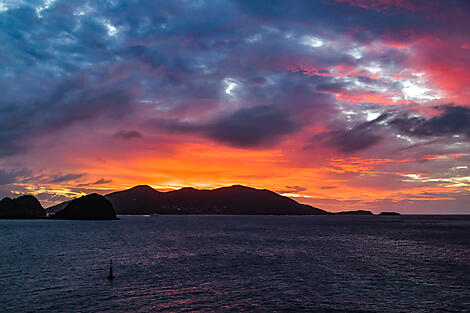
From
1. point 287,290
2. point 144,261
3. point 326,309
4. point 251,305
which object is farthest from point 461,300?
point 144,261

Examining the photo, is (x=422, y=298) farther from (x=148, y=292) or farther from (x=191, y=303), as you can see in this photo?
(x=148, y=292)

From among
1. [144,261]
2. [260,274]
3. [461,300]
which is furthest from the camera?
[144,261]

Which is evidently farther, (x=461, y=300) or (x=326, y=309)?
(x=461, y=300)

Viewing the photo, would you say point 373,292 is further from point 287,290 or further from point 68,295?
point 68,295

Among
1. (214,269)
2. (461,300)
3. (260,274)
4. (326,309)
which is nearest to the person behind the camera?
(326,309)

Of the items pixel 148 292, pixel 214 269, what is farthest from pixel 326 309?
pixel 214 269

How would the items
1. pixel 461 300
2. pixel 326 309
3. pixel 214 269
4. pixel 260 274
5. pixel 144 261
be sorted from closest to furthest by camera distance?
pixel 326 309, pixel 461 300, pixel 260 274, pixel 214 269, pixel 144 261

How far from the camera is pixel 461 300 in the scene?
38406 millimetres

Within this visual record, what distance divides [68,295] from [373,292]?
38.2 meters

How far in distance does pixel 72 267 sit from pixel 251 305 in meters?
38.1

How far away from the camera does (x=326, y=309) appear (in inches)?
1368

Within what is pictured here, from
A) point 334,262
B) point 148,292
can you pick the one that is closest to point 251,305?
point 148,292

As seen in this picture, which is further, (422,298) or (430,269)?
(430,269)

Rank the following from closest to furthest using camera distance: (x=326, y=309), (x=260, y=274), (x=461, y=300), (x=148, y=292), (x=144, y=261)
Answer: (x=326, y=309) → (x=461, y=300) → (x=148, y=292) → (x=260, y=274) → (x=144, y=261)
